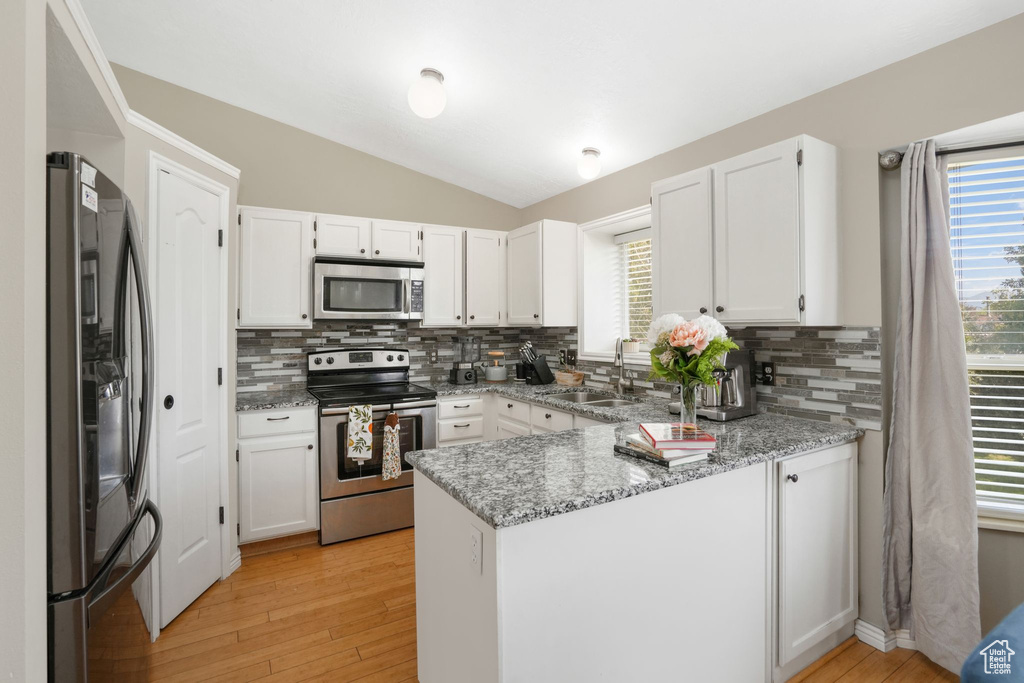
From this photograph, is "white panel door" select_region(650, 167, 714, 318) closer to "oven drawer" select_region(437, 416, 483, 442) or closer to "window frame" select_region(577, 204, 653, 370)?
"window frame" select_region(577, 204, 653, 370)

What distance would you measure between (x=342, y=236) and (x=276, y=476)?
175cm

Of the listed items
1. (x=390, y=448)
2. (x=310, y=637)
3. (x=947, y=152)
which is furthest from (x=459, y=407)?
(x=947, y=152)

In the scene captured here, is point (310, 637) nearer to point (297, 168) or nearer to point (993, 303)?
point (297, 168)

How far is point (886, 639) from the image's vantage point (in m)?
2.07

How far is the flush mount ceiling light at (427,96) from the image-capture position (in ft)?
8.09

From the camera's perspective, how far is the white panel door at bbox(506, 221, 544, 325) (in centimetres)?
376

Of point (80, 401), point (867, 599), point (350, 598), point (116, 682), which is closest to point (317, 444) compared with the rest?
point (350, 598)

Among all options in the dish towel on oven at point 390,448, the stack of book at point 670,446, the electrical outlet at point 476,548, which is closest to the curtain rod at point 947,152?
the stack of book at point 670,446

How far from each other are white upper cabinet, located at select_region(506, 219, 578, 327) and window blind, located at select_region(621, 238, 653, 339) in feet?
1.35

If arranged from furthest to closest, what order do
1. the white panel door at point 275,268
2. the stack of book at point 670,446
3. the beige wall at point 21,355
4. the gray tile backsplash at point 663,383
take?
the white panel door at point 275,268, the gray tile backsplash at point 663,383, the stack of book at point 670,446, the beige wall at point 21,355

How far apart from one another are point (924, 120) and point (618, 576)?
86.1 inches

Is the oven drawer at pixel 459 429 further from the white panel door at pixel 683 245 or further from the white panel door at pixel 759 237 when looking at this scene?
the white panel door at pixel 759 237

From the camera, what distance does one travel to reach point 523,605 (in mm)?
1213

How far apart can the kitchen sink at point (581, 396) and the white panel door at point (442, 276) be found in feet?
3.65
